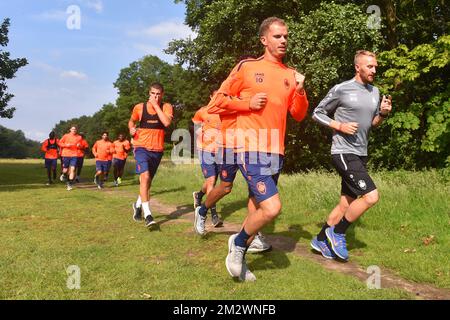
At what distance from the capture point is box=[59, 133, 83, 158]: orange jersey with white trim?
15.1 metres

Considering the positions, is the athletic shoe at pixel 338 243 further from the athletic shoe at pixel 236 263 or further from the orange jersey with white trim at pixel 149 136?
the orange jersey with white trim at pixel 149 136

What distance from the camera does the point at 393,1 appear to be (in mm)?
16672

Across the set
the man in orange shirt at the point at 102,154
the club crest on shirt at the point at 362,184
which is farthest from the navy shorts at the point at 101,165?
the club crest on shirt at the point at 362,184

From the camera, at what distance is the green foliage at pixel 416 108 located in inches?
506

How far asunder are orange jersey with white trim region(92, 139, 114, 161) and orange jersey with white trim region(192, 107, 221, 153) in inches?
383

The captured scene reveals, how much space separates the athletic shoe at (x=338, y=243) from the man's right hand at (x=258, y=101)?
211 centimetres

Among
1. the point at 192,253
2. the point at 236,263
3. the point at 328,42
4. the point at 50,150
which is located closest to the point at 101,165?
the point at 50,150

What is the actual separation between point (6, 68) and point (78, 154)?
15094 mm

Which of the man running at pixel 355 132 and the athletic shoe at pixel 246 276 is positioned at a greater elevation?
the man running at pixel 355 132

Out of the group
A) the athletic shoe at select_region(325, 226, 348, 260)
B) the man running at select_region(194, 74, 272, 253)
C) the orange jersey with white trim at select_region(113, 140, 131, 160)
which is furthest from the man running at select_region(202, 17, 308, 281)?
the orange jersey with white trim at select_region(113, 140, 131, 160)

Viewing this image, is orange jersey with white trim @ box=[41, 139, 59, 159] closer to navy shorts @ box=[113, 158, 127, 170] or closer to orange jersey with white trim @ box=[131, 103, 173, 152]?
navy shorts @ box=[113, 158, 127, 170]

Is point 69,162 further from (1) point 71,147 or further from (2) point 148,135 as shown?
(2) point 148,135

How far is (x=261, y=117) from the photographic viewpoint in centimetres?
425
